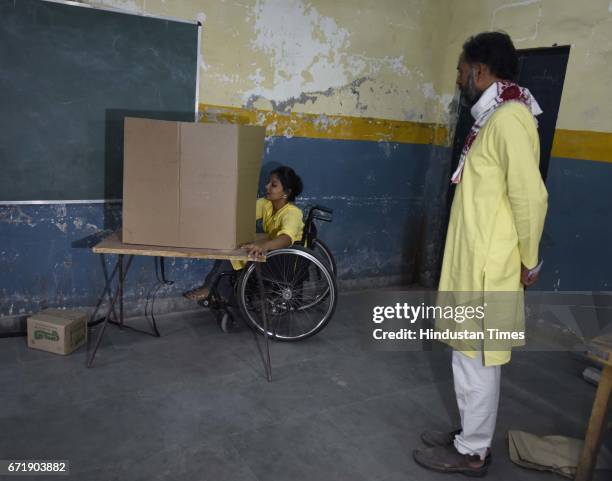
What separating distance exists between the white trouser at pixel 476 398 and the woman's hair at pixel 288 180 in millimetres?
1516

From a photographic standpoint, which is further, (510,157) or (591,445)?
(591,445)

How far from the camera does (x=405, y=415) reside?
242cm

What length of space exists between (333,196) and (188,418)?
6.87ft

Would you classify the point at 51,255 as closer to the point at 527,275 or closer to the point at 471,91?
the point at 471,91

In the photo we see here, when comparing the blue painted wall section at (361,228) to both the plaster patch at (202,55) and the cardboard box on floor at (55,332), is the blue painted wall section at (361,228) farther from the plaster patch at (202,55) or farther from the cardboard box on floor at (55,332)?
the plaster patch at (202,55)

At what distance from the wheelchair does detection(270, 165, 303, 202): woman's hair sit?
312 millimetres

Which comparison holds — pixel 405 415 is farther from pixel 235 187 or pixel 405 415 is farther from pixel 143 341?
pixel 143 341

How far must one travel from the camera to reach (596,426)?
183 centimetres

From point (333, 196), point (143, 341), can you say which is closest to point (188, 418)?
point (143, 341)

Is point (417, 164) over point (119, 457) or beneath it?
over

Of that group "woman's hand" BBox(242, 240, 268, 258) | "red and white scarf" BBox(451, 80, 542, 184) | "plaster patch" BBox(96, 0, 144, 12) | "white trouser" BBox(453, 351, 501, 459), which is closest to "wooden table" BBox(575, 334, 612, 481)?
"white trouser" BBox(453, 351, 501, 459)

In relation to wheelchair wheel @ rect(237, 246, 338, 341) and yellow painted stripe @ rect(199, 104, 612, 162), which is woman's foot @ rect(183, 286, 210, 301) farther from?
yellow painted stripe @ rect(199, 104, 612, 162)

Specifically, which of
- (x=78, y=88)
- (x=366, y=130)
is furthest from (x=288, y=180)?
(x=78, y=88)

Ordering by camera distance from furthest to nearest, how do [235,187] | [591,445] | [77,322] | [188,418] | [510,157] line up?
[77,322], [235,187], [188,418], [591,445], [510,157]
